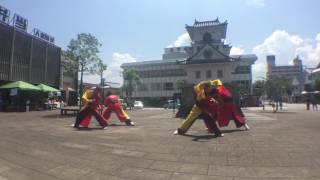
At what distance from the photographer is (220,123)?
13.0 meters

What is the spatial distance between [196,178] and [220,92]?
7.39 meters

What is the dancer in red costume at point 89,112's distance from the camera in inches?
528

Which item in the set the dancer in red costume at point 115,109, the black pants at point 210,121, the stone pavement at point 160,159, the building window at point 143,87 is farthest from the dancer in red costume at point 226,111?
the building window at point 143,87

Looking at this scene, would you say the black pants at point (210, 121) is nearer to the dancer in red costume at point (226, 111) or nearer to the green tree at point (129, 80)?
the dancer in red costume at point (226, 111)

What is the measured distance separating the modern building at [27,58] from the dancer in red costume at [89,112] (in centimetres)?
2406

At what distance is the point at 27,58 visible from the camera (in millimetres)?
38406

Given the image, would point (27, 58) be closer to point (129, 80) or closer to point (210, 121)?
point (210, 121)

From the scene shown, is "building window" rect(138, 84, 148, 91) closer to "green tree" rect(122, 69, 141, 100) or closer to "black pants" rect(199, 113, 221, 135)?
"green tree" rect(122, 69, 141, 100)

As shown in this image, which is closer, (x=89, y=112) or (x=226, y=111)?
(x=226, y=111)

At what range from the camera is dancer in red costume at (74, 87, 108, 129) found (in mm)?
13414

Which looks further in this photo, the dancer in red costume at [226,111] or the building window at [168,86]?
the building window at [168,86]

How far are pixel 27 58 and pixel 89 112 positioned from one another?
27863mm

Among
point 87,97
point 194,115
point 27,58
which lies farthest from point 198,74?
point 194,115

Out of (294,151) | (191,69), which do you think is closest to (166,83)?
(191,69)
